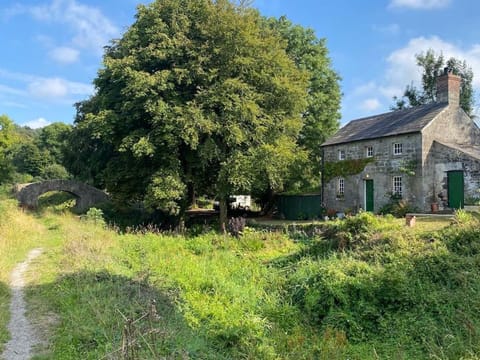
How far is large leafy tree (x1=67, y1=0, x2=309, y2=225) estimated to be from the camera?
20734 millimetres

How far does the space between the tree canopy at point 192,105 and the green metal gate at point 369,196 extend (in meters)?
4.42

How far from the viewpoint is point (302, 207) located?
1125 inches

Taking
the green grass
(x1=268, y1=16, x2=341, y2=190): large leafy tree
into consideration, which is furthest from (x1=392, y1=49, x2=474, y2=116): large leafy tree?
the green grass

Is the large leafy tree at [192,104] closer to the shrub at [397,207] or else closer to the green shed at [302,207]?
the green shed at [302,207]

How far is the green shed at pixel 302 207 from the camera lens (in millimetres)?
27958

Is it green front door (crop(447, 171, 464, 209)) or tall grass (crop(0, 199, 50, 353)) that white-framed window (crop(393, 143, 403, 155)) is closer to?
green front door (crop(447, 171, 464, 209))

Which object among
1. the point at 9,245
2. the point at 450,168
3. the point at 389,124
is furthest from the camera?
the point at 389,124

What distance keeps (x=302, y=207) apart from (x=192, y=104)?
1206cm

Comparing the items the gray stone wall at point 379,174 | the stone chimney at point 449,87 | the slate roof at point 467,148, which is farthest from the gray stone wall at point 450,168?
the stone chimney at point 449,87

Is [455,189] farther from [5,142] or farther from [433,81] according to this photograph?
[5,142]

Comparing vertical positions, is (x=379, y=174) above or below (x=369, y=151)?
below

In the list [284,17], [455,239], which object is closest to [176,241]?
[455,239]

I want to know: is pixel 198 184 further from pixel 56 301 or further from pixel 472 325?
pixel 472 325

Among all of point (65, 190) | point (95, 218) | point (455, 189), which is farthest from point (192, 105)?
point (65, 190)
